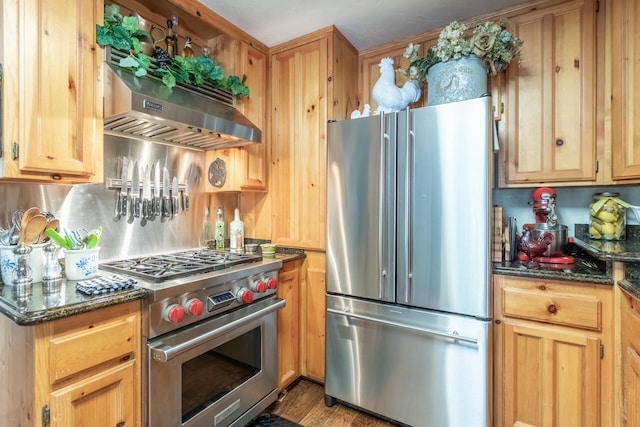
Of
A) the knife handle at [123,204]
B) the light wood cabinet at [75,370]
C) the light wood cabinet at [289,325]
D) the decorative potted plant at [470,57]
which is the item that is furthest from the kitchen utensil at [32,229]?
the decorative potted plant at [470,57]

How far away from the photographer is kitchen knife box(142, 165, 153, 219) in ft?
6.16

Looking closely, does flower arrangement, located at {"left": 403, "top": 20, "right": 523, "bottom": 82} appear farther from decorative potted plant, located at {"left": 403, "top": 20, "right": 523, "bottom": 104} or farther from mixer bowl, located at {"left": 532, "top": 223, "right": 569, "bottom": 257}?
mixer bowl, located at {"left": 532, "top": 223, "right": 569, "bottom": 257}

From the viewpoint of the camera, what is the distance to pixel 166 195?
199 cm

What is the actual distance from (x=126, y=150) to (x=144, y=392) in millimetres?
1276

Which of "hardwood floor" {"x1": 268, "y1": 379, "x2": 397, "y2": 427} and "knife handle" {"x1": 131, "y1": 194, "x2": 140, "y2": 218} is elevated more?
"knife handle" {"x1": 131, "y1": 194, "x2": 140, "y2": 218}

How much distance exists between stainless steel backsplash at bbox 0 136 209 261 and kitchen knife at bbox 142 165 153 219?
42 mm

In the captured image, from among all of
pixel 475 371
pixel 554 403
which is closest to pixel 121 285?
pixel 475 371

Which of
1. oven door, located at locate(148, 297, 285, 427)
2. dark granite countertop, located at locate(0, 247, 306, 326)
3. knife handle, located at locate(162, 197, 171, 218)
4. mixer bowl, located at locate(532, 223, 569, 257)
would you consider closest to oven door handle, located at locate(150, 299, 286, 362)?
oven door, located at locate(148, 297, 285, 427)

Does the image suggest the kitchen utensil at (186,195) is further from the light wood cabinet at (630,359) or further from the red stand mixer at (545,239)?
the light wood cabinet at (630,359)

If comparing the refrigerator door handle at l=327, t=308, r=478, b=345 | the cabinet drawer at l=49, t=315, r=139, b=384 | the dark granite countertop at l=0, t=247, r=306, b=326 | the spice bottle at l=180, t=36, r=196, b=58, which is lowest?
the refrigerator door handle at l=327, t=308, r=478, b=345

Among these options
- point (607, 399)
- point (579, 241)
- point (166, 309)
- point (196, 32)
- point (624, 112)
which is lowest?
point (607, 399)

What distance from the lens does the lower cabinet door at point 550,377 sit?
141 centimetres

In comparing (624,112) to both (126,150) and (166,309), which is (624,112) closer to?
(166,309)

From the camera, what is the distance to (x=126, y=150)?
1803 mm
